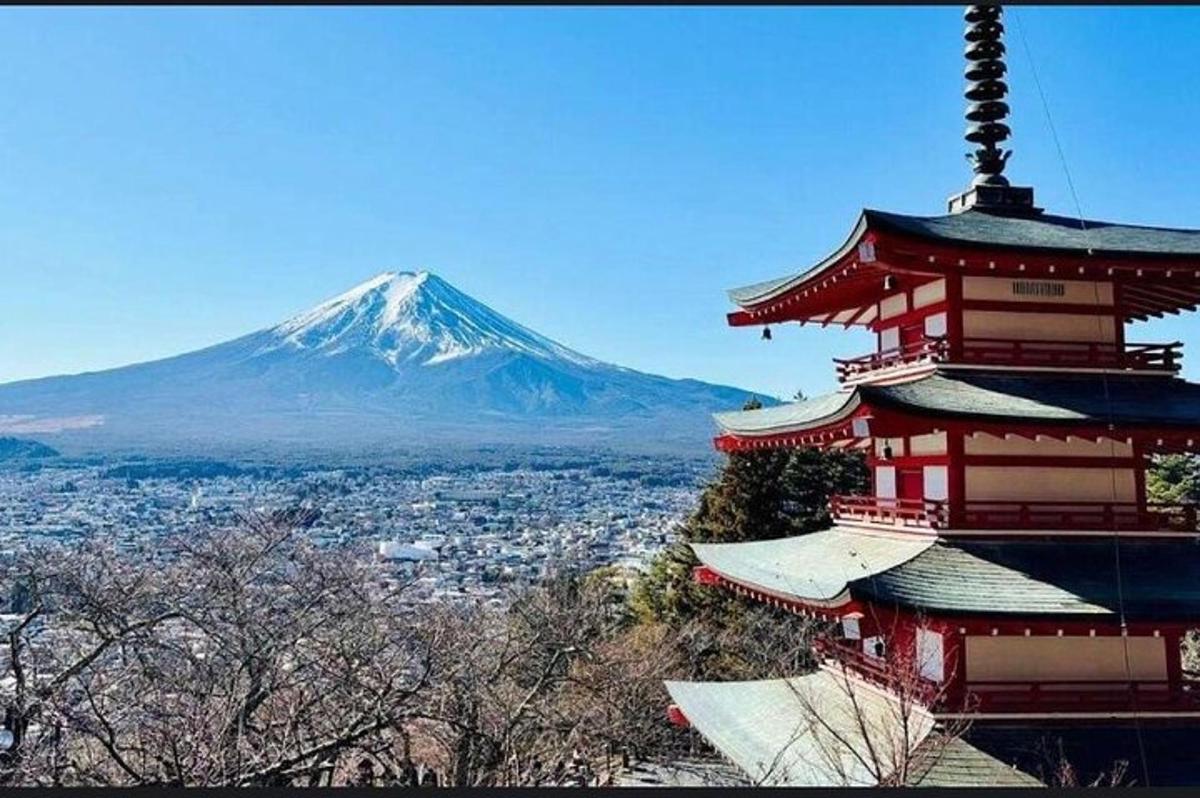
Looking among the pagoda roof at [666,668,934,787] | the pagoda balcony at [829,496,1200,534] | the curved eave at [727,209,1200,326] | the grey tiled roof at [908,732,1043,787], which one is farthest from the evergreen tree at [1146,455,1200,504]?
the grey tiled roof at [908,732,1043,787]

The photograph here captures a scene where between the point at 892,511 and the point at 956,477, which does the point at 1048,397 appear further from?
the point at 892,511

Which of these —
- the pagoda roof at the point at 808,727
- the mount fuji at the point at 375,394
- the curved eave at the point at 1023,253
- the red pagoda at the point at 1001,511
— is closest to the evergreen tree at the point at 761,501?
the mount fuji at the point at 375,394

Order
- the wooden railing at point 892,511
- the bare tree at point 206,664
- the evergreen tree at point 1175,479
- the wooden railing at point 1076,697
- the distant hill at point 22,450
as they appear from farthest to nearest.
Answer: the evergreen tree at point 1175,479 → the distant hill at point 22,450 → the bare tree at point 206,664 → the wooden railing at point 892,511 → the wooden railing at point 1076,697

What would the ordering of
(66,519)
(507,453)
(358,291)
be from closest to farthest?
(66,519) < (507,453) < (358,291)

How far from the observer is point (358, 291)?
32.3 metres

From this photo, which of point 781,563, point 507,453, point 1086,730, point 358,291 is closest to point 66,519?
point 781,563

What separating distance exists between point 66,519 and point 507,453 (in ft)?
33.5

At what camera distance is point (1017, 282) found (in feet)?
14.4

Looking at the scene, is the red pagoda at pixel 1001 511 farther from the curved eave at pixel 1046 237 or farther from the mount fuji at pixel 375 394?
the mount fuji at pixel 375 394

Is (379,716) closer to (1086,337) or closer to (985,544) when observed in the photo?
(985,544)

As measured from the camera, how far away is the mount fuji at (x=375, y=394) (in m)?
19.5

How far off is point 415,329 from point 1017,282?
24763 millimetres

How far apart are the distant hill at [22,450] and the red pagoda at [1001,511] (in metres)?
11.0

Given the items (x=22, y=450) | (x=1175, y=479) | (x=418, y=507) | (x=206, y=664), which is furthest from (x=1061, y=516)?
(x=22, y=450)
